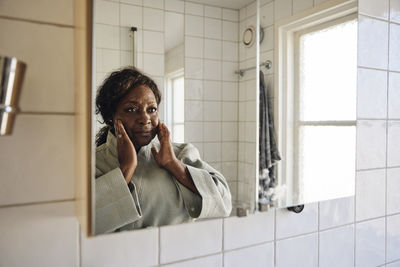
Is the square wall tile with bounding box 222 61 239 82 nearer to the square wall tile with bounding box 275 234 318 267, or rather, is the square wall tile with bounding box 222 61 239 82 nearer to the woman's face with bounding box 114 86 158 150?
the woman's face with bounding box 114 86 158 150

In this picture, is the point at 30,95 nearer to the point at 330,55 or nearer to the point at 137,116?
the point at 137,116

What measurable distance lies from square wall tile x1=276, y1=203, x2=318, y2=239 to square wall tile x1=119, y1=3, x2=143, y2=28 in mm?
677

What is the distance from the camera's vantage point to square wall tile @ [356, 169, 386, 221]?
1113 millimetres

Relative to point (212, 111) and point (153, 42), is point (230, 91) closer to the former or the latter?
point (212, 111)

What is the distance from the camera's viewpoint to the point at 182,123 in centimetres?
72

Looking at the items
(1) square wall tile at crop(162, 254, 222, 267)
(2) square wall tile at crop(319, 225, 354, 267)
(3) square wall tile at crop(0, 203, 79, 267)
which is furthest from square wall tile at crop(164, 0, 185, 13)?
(2) square wall tile at crop(319, 225, 354, 267)

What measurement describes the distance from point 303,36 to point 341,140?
37cm

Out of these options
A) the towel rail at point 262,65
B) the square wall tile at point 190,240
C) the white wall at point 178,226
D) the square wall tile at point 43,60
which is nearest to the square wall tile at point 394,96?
the white wall at point 178,226

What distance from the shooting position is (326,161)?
3.30ft

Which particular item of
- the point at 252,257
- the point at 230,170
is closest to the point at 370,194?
the point at 252,257

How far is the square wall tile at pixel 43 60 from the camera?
643mm

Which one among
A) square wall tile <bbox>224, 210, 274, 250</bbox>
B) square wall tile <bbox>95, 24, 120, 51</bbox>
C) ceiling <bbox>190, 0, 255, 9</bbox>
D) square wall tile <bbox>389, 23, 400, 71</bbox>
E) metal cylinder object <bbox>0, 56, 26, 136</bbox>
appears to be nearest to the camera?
metal cylinder object <bbox>0, 56, 26, 136</bbox>

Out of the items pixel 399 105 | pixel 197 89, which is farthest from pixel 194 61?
pixel 399 105

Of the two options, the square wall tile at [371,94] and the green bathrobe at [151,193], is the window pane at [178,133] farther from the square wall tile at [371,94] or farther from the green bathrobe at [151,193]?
the square wall tile at [371,94]
